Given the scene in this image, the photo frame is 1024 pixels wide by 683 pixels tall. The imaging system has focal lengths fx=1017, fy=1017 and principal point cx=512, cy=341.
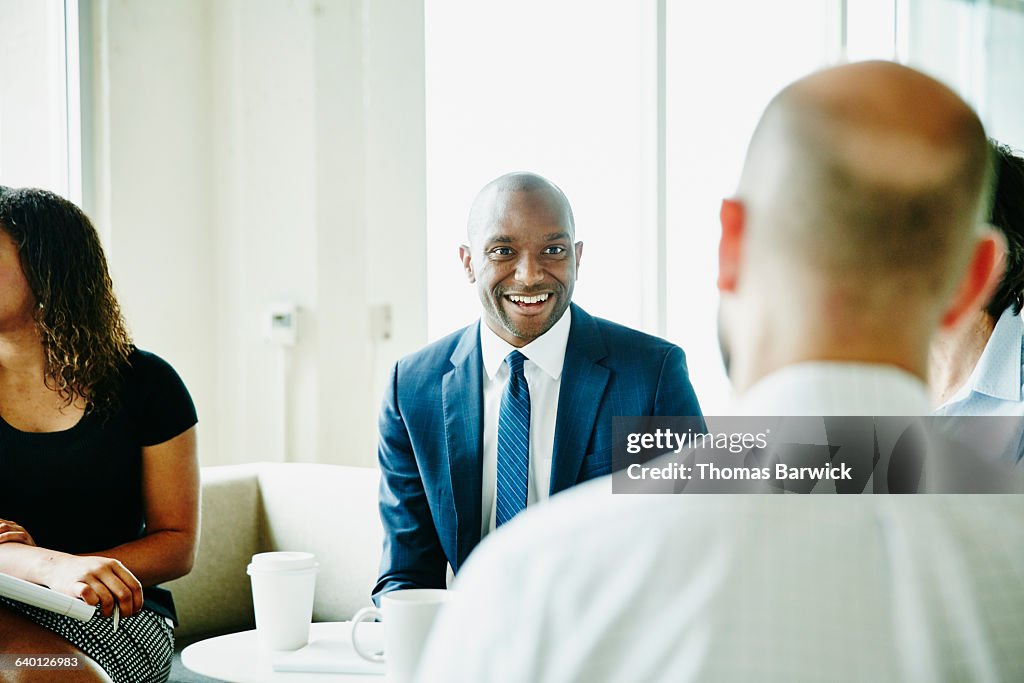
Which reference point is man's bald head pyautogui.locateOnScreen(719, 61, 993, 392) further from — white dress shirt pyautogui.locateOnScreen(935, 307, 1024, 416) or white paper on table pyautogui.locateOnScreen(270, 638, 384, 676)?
white dress shirt pyautogui.locateOnScreen(935, 307, 1024, 416)

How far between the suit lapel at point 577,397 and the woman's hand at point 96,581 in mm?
723

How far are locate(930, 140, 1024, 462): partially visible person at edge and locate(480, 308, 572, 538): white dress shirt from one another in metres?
0.67

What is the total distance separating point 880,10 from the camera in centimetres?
430

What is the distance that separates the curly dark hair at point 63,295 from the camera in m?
1.80

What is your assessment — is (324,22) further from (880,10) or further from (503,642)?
(503,642)

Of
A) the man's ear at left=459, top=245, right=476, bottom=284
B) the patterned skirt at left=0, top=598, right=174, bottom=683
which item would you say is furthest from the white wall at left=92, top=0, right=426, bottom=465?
the patterned skirt at left=0, top=598, right=174, bottom=683

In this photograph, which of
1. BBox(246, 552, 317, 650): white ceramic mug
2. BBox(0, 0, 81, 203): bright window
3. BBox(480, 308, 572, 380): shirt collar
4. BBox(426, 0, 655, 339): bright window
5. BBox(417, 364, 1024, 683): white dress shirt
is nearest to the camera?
BBox(417, 364, 1024, 683): white dress shirt

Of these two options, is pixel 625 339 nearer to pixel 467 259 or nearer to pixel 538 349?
pixel 538 349

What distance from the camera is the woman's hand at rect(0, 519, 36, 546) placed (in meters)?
1.65

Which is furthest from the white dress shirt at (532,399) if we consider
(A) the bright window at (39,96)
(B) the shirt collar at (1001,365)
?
(A) the bright window at (39,96)

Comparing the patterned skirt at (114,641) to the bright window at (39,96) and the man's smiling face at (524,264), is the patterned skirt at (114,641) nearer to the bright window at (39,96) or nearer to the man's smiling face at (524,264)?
the man's smiling face at (524,264)

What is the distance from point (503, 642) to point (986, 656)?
0.70ft

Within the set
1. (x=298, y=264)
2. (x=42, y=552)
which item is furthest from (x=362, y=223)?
(x=42, y=552)

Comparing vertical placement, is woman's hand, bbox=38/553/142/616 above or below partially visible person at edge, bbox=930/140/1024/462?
below
